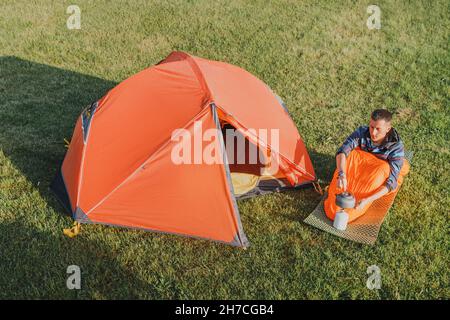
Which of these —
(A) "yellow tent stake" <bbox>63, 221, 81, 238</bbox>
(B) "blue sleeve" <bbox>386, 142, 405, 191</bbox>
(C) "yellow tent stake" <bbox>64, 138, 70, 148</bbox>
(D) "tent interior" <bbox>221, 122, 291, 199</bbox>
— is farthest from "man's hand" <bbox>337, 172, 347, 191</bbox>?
(C) "yellow tent stake" <bbox>64, 138, 70, 148</bbox>

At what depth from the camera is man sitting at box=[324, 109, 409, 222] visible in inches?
223

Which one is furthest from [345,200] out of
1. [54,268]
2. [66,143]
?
[66,143]

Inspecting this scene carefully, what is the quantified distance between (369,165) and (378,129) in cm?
Answer: 45

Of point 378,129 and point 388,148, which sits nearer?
point 378,129

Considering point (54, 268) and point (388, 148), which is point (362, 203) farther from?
point (54, 268)

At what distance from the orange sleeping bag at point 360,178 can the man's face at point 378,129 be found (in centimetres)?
21

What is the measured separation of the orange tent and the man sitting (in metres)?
0.59

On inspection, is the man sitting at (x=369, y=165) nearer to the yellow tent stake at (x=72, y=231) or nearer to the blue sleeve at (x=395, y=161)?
the blue sleeve at (x=395, y=161)

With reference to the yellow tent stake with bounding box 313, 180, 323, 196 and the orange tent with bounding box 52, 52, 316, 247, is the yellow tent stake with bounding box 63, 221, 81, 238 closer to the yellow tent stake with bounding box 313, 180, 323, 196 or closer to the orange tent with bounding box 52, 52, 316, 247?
the orange tent with bounding box 52, 52, 316, 247

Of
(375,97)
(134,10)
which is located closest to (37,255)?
(375,97)

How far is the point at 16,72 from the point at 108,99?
155 inches

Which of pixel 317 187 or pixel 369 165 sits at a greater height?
pixel 369 165

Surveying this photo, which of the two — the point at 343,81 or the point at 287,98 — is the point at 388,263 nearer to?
the point at 287,98

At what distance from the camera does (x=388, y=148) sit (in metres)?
5.83
